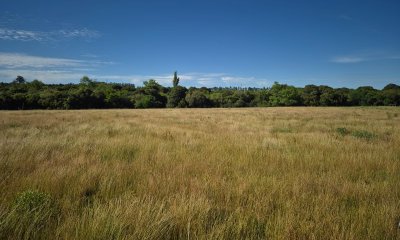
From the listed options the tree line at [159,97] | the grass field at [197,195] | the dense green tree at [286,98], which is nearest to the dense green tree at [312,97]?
the tree line at [159,97]

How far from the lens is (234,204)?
3.62m

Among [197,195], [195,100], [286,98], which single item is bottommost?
[197,195]

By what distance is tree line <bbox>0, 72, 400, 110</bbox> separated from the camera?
51206mm

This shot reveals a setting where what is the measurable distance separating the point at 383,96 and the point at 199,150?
89.7m

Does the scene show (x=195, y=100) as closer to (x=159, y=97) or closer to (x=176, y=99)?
(x=176, y=99)

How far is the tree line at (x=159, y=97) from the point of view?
51206mm

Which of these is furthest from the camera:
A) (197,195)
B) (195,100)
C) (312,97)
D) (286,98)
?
(286,98)

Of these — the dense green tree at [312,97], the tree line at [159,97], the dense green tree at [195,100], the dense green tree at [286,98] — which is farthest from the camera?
the dense green tree at [286,98]

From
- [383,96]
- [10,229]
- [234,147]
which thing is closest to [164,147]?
[234,147]

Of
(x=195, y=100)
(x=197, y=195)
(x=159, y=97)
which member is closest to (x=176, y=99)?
(x=195, y=100)

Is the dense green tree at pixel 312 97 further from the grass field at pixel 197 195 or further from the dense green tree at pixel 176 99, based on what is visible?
the grass field at pixel 197 195

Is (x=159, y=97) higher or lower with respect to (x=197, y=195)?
higher

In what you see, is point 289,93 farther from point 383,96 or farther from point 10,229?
point 10,229

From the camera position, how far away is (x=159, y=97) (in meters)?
79.3
